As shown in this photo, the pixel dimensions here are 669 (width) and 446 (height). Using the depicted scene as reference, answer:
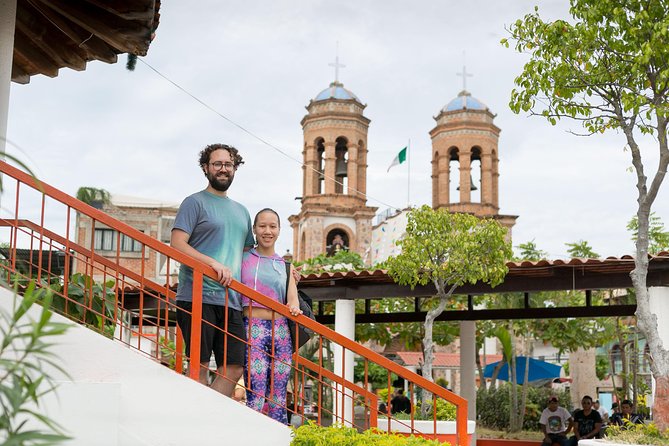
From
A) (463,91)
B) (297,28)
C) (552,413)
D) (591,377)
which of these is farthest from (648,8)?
(463,91)

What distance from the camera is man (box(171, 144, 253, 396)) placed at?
449 centimetres

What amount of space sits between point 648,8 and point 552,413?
7841 mm

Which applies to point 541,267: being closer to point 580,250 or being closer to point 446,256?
point 446,256

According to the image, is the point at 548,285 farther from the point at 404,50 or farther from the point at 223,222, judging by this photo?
the point at 404,50

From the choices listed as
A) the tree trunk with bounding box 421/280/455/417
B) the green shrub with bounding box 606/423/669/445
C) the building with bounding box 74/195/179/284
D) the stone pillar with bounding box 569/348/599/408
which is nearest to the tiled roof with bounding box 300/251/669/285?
the tree trunk with bounding box 421/280/455/417

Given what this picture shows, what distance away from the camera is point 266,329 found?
185 inches

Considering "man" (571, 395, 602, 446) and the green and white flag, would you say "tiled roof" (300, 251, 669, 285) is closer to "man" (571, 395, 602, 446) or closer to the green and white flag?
"man" (571, 395, 602, 446)

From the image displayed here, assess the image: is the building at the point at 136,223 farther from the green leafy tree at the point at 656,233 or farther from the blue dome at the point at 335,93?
the green leafy tree at the point at 656,233

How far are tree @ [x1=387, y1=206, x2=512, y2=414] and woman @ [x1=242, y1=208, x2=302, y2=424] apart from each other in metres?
6.18

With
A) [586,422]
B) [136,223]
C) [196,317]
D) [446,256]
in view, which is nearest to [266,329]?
[196,317]

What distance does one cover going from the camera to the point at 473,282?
1088cm

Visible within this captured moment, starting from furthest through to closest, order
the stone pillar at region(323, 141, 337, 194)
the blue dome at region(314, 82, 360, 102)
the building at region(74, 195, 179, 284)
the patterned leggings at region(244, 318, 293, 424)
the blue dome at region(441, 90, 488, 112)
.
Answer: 1. the blue dome at region(441, 90, 488, 112)
2. the blue dome at region(314, 82, 360, 102)
3. the stone pillar at region(323, 141, 337, 194)
4. the building at region(74, 195, 179, 284)
5. the patterned leggings at region(244, 318, 293, 424)

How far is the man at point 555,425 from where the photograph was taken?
42.7 ft

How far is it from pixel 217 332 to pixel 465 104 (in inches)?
1697
